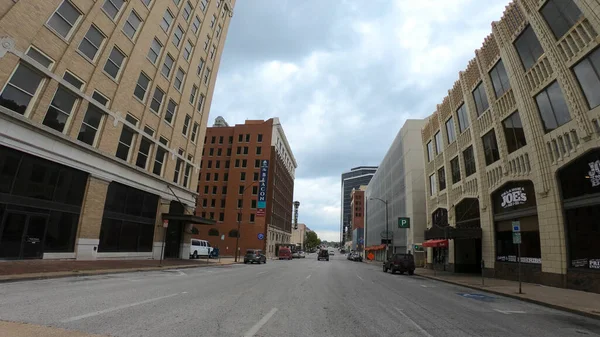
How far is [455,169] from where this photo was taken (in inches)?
1299

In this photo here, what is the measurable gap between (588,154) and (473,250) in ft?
55.0

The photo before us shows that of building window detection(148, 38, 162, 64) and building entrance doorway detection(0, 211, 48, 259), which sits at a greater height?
building window detection(148, 38, 162, 64)

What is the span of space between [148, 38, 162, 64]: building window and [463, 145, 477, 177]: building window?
28.4 m

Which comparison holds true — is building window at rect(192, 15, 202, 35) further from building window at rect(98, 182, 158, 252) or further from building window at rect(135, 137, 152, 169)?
building window at rect(98, 182, 158, 252)

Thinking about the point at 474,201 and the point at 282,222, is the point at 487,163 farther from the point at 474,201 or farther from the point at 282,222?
the point at 282,222

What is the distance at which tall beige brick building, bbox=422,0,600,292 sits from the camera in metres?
16.0

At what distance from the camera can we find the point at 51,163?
60.4ft

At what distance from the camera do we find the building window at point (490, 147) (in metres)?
25.1

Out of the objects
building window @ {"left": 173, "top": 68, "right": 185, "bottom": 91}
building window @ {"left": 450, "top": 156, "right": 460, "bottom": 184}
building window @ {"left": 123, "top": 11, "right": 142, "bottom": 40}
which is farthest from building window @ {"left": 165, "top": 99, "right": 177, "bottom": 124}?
building window @ {"left": 450, "top": 156, "right": 460, "bottom": 184}

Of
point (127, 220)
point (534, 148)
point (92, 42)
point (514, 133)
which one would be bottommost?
point (127, 220)

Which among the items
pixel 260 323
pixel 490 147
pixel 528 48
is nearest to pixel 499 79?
pixel 528 48

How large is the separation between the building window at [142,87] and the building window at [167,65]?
100 inches

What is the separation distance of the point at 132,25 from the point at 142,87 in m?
4.60

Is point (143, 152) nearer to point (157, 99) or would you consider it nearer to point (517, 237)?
point (157, 99)
